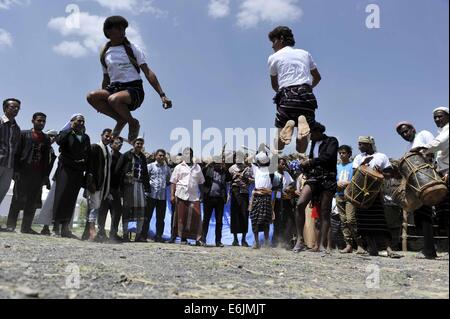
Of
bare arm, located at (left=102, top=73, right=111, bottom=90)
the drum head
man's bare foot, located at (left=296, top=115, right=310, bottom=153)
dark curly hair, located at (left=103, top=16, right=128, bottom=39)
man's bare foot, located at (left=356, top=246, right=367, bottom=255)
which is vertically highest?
dark curly hair, located at (left=103, top=16, right=128, bottom=39)

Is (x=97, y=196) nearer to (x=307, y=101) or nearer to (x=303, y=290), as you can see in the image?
(x=307, y=101)

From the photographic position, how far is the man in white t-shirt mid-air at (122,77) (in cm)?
450

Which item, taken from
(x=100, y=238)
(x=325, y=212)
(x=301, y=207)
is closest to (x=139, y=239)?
(x=100, y=238)

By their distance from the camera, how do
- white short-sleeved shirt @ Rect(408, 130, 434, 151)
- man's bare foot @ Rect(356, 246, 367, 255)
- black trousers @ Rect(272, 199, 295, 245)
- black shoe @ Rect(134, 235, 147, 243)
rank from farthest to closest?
black trousers @ Rect(272, 199, 295, 245) < black shoe @ Rect(134, 235, 147, 243) < man's bare foot @ Rect(356, 246, 367, 255) < white short-sleeved shirt @ Rect(408, 130, 434, 151)

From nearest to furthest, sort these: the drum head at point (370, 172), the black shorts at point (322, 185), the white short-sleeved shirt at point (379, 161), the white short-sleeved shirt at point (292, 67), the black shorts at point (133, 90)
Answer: the black shorts at point (133, 90) < the white short-sleeved shirt at point (292, 67) < the black shorts at point (322, 185) < the drum head at point (370, 172) < the white short-sleeved shirt at point (379, 161)

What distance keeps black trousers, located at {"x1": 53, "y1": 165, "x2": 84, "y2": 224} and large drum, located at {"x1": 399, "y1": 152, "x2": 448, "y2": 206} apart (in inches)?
194

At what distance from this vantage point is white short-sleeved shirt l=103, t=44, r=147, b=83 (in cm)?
456

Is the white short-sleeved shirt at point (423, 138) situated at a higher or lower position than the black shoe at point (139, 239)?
higher

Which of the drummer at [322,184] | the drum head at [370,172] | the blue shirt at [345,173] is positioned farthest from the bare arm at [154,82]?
the blue shirt at [345,173]

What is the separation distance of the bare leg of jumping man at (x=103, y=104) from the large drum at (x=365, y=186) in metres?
3.42

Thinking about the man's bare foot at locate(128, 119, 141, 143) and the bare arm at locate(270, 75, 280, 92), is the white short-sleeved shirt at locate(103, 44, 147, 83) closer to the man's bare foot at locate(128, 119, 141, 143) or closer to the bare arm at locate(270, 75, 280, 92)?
the man's bare foot at locate(128, 119, 141, 143)

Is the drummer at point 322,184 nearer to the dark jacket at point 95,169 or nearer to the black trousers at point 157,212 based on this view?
the dark jacket at point 95,169

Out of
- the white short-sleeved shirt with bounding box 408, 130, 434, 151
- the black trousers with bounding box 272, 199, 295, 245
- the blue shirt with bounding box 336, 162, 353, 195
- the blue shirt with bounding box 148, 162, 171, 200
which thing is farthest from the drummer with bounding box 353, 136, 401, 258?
the blue shirt with bounding box 148, 162, 171, 200

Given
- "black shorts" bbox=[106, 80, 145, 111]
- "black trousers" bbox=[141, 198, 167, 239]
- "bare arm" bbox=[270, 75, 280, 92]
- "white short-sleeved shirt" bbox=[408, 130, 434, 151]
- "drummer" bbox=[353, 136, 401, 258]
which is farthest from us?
"black trousers" bbox=[141, 198, 167, 239]
